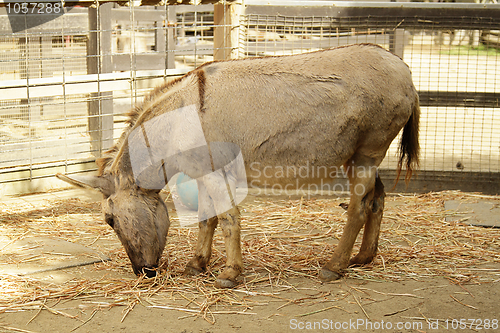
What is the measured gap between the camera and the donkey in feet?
12.2

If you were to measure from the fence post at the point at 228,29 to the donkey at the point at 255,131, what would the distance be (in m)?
2.25

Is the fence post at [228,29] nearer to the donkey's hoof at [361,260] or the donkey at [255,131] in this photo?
the donkey at [255,131]

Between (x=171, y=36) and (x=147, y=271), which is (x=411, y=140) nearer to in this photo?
(x=147, y=271)

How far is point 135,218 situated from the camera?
3.71 metres

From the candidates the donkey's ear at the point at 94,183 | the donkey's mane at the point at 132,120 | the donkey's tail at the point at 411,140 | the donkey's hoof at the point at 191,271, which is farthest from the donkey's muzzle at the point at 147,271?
the donkey's tail at the point at 411,140

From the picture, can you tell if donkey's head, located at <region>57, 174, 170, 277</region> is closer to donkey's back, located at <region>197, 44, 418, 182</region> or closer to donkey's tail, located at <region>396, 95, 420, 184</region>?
donkey's back, located at <region>197, 44, 418, 182</region>

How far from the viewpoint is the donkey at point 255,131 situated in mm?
3732

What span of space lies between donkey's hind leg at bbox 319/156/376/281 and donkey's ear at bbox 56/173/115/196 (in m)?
1.71

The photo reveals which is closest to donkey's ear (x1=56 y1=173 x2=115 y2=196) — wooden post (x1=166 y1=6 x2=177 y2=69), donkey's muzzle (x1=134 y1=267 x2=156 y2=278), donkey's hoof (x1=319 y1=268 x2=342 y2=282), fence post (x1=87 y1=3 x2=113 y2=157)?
donkey's muzzle (x1=134 y1=267 x2=156 y2=278)

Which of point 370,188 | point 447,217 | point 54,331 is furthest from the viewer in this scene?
point 447,217

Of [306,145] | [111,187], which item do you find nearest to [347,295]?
[306,145]

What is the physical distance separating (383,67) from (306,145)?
2.68ft

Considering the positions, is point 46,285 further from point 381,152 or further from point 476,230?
point 476,230

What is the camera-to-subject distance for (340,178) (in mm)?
6434
